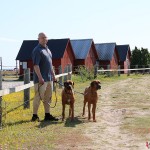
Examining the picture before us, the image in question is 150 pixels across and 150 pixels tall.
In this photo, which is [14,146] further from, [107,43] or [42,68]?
[107,43]

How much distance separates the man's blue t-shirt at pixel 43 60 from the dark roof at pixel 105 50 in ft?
137

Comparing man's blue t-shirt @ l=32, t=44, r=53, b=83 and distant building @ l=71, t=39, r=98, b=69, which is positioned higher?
distant building @ l=71, t=39, r=98, b=69

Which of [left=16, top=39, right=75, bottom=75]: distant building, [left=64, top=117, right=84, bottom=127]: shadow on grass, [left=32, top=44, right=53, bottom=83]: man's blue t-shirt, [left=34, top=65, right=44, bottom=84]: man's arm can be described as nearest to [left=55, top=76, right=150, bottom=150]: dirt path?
[left=64, top=117, right=84, bottom=127]: shadow on grass

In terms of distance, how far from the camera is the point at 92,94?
9.74 metres

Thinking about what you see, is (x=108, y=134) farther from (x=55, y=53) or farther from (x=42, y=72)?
(x=55, y=53)

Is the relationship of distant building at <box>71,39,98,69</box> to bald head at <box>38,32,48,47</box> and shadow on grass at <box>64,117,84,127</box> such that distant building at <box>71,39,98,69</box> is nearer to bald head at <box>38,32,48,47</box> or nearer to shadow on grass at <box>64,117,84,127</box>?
shadow on grass at <box>64,117,84,127</box>

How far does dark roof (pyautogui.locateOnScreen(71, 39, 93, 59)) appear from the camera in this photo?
4684 centimetres

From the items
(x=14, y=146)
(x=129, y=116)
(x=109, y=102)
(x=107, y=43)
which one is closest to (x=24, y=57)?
(x=107, y=43)

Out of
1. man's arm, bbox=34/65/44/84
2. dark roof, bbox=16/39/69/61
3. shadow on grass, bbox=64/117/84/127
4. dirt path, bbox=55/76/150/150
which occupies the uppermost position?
dark roof, bbox=16/39/69/61

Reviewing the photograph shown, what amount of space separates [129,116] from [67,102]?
6.02ft

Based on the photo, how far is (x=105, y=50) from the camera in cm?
5266

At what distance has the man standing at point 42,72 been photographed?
9.05 metres

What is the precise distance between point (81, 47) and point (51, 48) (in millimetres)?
4932

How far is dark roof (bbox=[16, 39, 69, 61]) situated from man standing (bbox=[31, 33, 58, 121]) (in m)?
33.3
